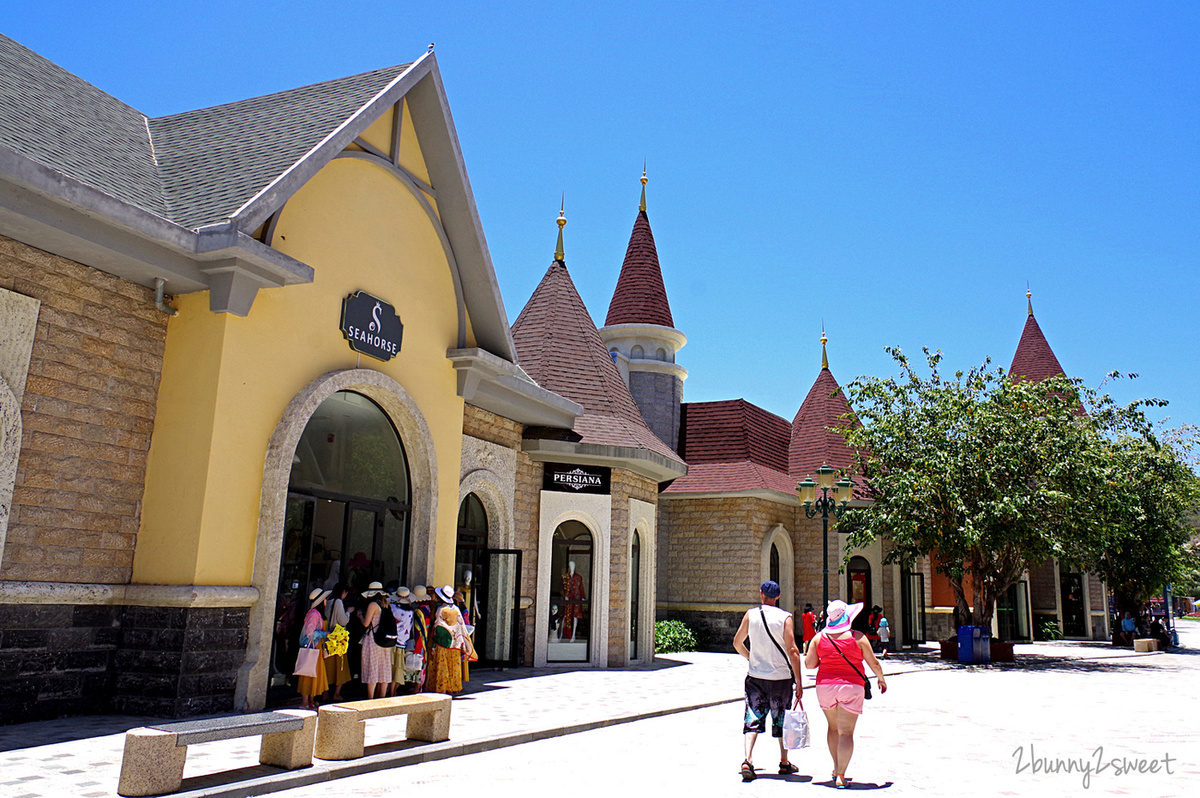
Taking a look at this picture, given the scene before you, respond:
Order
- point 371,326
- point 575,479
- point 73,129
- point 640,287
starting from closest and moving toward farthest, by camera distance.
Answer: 1. point 73,129
2. point 371,326
3. point 575,479
4. point 640,287

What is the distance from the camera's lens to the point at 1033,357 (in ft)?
135

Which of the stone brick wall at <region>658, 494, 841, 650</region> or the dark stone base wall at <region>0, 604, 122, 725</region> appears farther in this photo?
the stone brick wall at <region>658, 494, 841, 650</region>

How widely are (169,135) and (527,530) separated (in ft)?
29.4

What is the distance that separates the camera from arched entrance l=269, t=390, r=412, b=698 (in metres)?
11.2

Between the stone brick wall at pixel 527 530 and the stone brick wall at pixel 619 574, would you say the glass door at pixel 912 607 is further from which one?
the stone brick wall at pixel 527 530

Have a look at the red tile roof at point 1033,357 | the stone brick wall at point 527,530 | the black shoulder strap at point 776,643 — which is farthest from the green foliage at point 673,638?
the red tile roof at point 1033,357

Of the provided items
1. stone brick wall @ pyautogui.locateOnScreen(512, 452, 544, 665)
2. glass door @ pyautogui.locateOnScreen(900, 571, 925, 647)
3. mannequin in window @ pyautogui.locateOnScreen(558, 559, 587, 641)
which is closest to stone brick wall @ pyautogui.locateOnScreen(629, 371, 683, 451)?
glass door @ pyautogui.locateOnScreen(900, 571, 925, 647)

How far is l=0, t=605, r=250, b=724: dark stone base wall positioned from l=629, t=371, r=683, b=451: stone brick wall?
780 inches

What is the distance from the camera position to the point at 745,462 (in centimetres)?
2680

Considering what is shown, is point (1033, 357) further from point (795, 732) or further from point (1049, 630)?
point (795, 732)

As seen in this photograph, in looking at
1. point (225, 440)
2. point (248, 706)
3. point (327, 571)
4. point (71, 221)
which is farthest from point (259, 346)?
point (248, 706)

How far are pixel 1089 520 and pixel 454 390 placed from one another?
1687cm

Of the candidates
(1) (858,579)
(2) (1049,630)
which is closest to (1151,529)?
(2) (1049,630)

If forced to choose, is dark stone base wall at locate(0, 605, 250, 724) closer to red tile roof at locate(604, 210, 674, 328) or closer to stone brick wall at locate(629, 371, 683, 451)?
stone brick wall at locate(629, 371, 683, 451)
